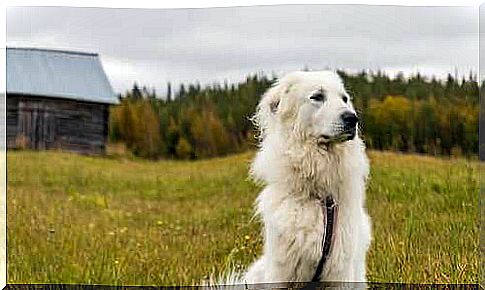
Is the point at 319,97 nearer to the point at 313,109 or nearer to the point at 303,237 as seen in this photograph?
the point at 313,109

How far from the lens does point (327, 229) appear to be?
287 cm

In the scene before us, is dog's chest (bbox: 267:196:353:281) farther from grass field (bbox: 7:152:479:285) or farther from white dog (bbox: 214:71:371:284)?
grass field (bbox: 7:152:479:285)

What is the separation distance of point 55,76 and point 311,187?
4.07 feet

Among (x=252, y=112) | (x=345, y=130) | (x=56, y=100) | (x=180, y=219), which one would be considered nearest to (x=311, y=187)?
(x=345, y=130)

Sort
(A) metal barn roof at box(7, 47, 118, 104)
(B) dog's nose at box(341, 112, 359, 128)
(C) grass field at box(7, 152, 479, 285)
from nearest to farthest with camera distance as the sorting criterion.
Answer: (B) dog's nose at box(341, 112, 359, 128) → (C) grass field at box(7, 152, 479, 285) → (A) metal barn roof at box(7, 47, 118, 104)

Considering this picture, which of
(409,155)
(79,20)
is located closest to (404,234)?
(409,155)

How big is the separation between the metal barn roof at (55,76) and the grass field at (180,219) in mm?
273

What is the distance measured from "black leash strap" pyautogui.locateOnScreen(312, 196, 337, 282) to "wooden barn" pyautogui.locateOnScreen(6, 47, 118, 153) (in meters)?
1.08

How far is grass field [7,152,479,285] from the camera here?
10.6 ft

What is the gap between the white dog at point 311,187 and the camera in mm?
2834

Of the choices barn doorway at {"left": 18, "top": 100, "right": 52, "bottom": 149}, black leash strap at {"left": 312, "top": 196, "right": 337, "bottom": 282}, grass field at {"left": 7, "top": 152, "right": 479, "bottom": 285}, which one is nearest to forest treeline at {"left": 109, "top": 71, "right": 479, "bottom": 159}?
grass field at {"left": 7, "top": 152, "right": 479, "bottom": 285}

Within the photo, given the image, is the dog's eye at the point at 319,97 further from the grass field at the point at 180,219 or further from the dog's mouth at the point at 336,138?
the grass field at the point at 180,219

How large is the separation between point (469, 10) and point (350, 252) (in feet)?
3.61

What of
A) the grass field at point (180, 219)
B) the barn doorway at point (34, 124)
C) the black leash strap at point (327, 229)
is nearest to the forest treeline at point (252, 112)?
the grass field at point (180, 219)
